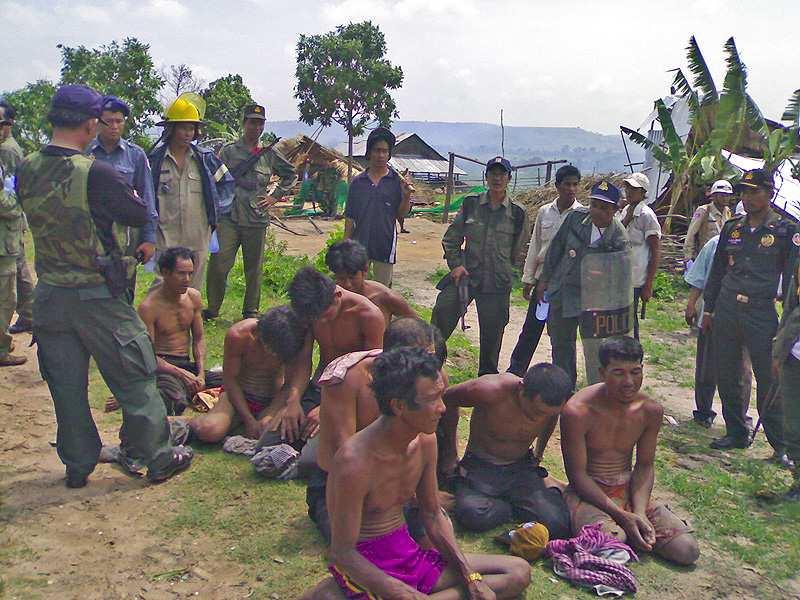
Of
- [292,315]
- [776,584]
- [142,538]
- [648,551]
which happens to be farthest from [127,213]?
[776,584]

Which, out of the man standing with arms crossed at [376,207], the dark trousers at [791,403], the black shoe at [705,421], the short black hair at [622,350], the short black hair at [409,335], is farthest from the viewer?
the man standing with arms crossed at [376,207]

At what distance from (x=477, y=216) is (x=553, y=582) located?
3.34 metres

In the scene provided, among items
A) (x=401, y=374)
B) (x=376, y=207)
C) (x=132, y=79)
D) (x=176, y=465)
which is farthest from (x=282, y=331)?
(x=132, y=79)

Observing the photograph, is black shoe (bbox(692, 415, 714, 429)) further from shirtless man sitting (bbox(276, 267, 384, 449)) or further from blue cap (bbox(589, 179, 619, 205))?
→ shirtless man sitting (bbox(276, 267, 384, 449))

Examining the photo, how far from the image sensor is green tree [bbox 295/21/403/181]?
31.6m

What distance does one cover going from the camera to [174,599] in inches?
130

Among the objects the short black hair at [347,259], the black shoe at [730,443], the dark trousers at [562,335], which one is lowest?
the black shoe at [730,443]

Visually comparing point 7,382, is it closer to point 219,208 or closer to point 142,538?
point 219,208

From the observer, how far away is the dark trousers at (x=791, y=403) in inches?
180

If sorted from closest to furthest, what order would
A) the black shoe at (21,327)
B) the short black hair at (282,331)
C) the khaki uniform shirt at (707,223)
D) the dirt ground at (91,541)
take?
the dirt ground at (91,541) < the short black hair at (282,331) < the black shoe at (21,327) < the khaki uniform shirt at (707,223)

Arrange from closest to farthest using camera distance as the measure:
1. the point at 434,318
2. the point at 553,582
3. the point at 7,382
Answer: the point at 553,582 → the point at 7,382 → the point at 434,318

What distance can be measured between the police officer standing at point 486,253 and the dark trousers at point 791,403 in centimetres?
224

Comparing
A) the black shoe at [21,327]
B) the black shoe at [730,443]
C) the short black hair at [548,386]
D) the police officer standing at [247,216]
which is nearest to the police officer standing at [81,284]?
the short black hair at [548,386]

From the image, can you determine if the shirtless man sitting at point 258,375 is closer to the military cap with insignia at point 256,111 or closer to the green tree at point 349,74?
the military cap with insignia at point 256,111
